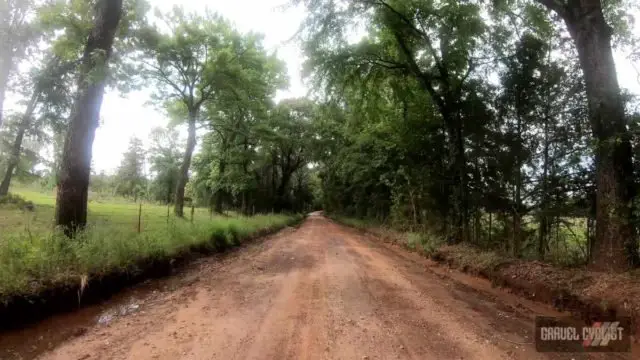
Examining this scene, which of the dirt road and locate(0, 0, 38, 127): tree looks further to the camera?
locate(0, 0, 38, 127): tree

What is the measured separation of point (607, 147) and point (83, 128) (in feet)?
31.3

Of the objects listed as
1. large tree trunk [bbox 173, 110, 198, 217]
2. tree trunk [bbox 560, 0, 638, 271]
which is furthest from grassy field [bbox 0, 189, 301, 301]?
large tree trunk [bbox 173, 110, 198, 217]

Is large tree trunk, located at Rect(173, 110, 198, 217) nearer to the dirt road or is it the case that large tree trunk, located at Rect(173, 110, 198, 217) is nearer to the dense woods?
the dense woods

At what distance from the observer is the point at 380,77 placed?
1369cm

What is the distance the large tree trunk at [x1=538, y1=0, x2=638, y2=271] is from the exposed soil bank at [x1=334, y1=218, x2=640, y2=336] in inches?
19.1

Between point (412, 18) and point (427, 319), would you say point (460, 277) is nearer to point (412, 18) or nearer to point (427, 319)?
point (427, 319)

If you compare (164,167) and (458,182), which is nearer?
(458,182)

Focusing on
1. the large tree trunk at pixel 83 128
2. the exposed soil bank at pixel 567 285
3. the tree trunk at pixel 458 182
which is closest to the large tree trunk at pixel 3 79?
the large tree trunk at pixel 83 128

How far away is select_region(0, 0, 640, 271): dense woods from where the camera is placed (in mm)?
6660

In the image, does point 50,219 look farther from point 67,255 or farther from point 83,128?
point 67,255

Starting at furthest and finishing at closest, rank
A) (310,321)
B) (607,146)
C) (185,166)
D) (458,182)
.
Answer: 1. (185,166)
2. (458,182)
3. (607,146)
4. (310,321)

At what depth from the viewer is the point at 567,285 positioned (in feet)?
19.2

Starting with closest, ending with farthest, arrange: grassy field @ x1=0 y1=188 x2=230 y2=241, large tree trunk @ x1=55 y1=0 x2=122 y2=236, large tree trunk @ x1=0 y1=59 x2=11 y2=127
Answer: large tree trunk @ x1=55 y1=0 x2=122 y2=236 → grassy field @ x1=0 y1=188 x2=230 y2=241 → large tree trunk @ x1=0 y1=59 x2=11 y2=127

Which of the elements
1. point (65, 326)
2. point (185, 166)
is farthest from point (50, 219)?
point (65, 326)
